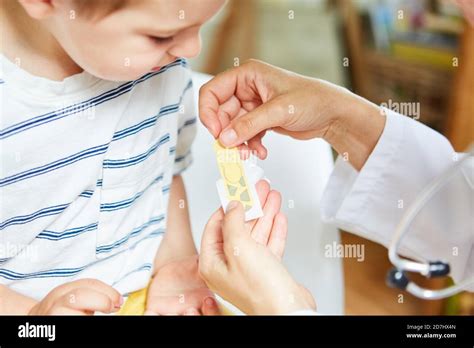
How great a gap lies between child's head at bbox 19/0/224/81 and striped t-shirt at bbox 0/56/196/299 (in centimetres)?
6

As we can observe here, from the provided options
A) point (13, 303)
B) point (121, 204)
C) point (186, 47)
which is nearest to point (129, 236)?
point (121, 204)

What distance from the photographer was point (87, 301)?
0.67 metres

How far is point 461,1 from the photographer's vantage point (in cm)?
69

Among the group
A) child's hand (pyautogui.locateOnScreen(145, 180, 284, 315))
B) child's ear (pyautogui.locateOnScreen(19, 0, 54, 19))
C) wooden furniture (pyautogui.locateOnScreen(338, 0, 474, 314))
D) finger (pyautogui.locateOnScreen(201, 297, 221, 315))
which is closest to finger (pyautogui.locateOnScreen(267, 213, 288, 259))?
child's hand (pyautogui.locateOnScreen(145, 180, 284, 315))

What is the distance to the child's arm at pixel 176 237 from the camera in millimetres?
889

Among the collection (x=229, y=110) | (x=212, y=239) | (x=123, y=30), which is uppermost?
(x=123, y=30)

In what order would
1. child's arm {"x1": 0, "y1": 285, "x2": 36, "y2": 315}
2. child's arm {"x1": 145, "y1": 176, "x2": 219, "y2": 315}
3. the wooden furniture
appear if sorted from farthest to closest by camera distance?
the wooden furniture, child's arm {"x1": 145, "y1": 176, "x2": 219, "y2": 315}, child's arm {"x1": 0, "y1": 285, "x2": 36, "y2": 315}

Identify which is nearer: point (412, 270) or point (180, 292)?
point (412, 270)

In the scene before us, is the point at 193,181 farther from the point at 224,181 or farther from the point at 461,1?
the point at 461,1

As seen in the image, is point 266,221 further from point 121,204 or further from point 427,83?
point 427,83

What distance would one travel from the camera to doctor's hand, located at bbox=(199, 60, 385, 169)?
76cm

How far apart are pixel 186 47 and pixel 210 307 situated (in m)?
0.30

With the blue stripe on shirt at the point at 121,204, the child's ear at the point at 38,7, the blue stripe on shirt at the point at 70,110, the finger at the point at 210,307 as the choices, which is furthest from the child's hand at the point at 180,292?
the child's ear at the point at 38,7

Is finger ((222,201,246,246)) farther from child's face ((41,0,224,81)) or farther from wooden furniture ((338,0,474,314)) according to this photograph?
wooden furniture ((338,0,474,314))
